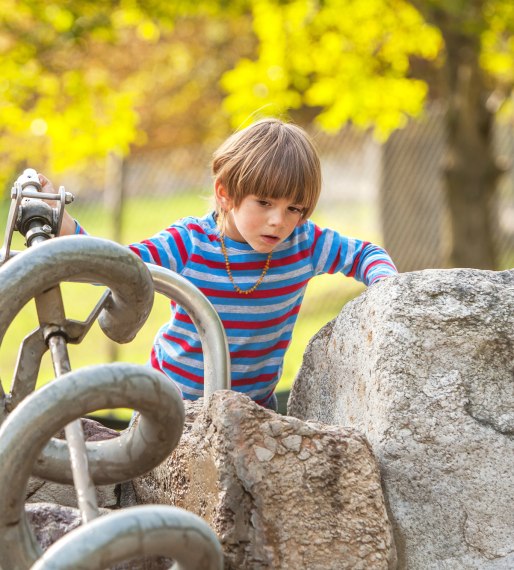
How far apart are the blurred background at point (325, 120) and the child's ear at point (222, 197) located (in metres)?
2.53

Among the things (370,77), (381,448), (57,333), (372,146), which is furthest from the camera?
(372,146)

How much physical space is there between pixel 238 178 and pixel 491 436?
2.75 feet

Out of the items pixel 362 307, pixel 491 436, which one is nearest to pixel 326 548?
pixel 491 436

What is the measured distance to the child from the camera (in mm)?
2131

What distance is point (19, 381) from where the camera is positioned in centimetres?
149

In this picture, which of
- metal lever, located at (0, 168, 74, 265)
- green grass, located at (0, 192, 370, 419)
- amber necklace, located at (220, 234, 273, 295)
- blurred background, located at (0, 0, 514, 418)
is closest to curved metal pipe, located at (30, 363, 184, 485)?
metal lever, located at (0, 168, 74, 265)

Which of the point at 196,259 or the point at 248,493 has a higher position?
the point at 196,259

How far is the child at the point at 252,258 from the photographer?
2.13 meters

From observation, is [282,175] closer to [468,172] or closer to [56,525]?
[56,525]

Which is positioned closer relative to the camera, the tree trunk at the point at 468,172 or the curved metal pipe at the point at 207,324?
the curved metal pipe at the point at 207,324

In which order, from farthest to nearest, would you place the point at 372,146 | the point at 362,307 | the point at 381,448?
the point at 372,146, the point at 362,307, the point at 381,448

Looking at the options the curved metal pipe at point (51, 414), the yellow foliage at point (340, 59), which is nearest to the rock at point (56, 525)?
the curved metal pipe at point (51, 414)

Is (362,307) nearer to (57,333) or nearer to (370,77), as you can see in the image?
(57,333)

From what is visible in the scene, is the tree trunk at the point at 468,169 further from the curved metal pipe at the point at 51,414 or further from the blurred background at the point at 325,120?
the curved metal pipe at the point at 51,414
